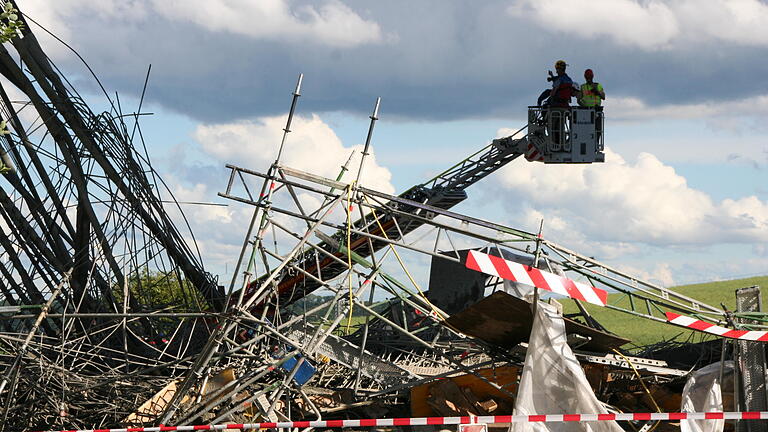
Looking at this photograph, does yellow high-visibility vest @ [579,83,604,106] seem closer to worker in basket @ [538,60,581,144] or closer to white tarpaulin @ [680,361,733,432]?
worker in basket @ [538,60,581,144]

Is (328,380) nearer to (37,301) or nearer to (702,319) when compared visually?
(37,301)

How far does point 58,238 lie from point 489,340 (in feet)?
23.0

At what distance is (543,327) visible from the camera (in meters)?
10.8

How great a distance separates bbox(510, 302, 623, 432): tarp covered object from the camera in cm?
1046

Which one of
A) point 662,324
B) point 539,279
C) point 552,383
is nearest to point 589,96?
point 539,279

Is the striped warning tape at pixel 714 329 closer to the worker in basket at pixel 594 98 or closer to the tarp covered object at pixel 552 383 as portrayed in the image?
the tarp covered object at pixel 552 383

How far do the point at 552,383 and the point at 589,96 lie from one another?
1179 centimetres

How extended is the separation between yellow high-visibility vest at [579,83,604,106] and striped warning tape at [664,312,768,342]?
10.4 m

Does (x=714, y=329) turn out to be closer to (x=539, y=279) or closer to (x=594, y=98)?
(x=539, y=279)

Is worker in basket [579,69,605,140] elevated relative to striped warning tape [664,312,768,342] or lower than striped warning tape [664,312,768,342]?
elevated

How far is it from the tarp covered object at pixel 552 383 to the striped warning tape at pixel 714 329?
1489mm

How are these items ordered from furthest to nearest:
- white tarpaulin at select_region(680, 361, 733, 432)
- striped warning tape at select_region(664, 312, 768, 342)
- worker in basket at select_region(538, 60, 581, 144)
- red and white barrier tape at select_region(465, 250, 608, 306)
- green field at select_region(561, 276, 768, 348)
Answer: green field at select_region(561, 276, 768, 348)
worker in basket at select_region(538, 60, 581, 144)
white tarpaulin at select_region(680, 361, 733, 432)
striped warning tape at select_region(664, 312, 768, 342)
red and white barrier tape at select_region(465, 250, 608, 306)

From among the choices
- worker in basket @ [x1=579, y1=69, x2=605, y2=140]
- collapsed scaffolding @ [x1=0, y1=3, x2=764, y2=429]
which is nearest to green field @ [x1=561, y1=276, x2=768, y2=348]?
worker in basket @ [x1=579, y1=69, x2=605, y2=140]

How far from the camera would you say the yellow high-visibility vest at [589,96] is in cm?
2114
